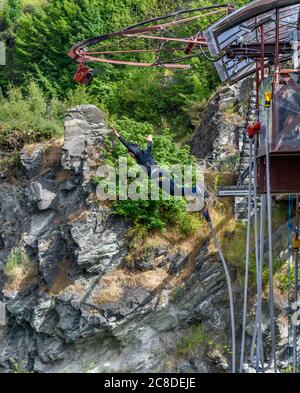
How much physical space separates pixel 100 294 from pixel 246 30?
7154 mm

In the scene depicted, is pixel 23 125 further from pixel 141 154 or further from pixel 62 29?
pixel 62 29

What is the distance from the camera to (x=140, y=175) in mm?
15414

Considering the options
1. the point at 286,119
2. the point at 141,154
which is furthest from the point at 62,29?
the point at 286,119

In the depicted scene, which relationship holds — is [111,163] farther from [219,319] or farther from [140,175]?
[219,319]

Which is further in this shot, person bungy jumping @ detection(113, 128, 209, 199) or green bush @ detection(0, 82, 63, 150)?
green bush @ detection(0, 82, 63, 150)

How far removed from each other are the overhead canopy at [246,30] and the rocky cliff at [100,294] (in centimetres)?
453

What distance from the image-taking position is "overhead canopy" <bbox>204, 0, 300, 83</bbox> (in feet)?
29.4

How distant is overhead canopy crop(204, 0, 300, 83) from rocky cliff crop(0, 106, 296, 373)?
4.53 metres

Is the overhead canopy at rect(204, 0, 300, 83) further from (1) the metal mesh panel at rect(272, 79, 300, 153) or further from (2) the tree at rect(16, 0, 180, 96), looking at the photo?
(2) the tree at rect(16, 0, 180, 96)

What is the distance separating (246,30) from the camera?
9.84m

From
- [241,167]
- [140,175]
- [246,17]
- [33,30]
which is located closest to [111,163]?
[140,175]

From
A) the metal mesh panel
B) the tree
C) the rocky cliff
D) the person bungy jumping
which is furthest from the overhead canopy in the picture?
the tree

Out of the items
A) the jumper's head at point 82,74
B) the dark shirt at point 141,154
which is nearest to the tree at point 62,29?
the jumper's head at point 82,74

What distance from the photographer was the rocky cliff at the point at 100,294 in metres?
14.2
